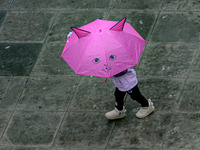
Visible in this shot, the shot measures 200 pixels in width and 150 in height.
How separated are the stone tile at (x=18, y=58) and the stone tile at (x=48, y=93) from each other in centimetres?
42

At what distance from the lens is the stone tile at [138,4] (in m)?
7.37

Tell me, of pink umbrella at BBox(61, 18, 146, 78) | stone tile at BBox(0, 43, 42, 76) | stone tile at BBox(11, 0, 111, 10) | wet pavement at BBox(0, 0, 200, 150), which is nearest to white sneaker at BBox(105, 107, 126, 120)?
wet pavement at BBox(0, 0, 200, 150)

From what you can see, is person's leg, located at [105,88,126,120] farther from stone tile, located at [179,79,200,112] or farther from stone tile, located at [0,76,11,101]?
stone tile, located at [0,76,11,101]

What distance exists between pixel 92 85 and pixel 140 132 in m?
1.45

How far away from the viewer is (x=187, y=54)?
6078mm

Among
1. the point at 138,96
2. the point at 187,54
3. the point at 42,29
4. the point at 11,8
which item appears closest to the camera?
the point at 138,96

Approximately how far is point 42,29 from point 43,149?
335 cm

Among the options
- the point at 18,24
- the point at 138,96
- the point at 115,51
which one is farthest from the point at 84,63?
the point at 18,24

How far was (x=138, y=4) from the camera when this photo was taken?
752 centimetres

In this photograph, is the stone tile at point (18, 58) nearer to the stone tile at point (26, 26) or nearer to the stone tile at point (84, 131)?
the stone tile at point (26, 26)

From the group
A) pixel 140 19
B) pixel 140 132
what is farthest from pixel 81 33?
pixel 140 19

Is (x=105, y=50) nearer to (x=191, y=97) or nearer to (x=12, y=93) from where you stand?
(x=191, y=97)

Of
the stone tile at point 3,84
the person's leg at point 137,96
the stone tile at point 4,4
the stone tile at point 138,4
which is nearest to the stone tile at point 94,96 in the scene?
the person's leg at point 137,96

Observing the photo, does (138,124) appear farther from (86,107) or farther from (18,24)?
(18,24)
